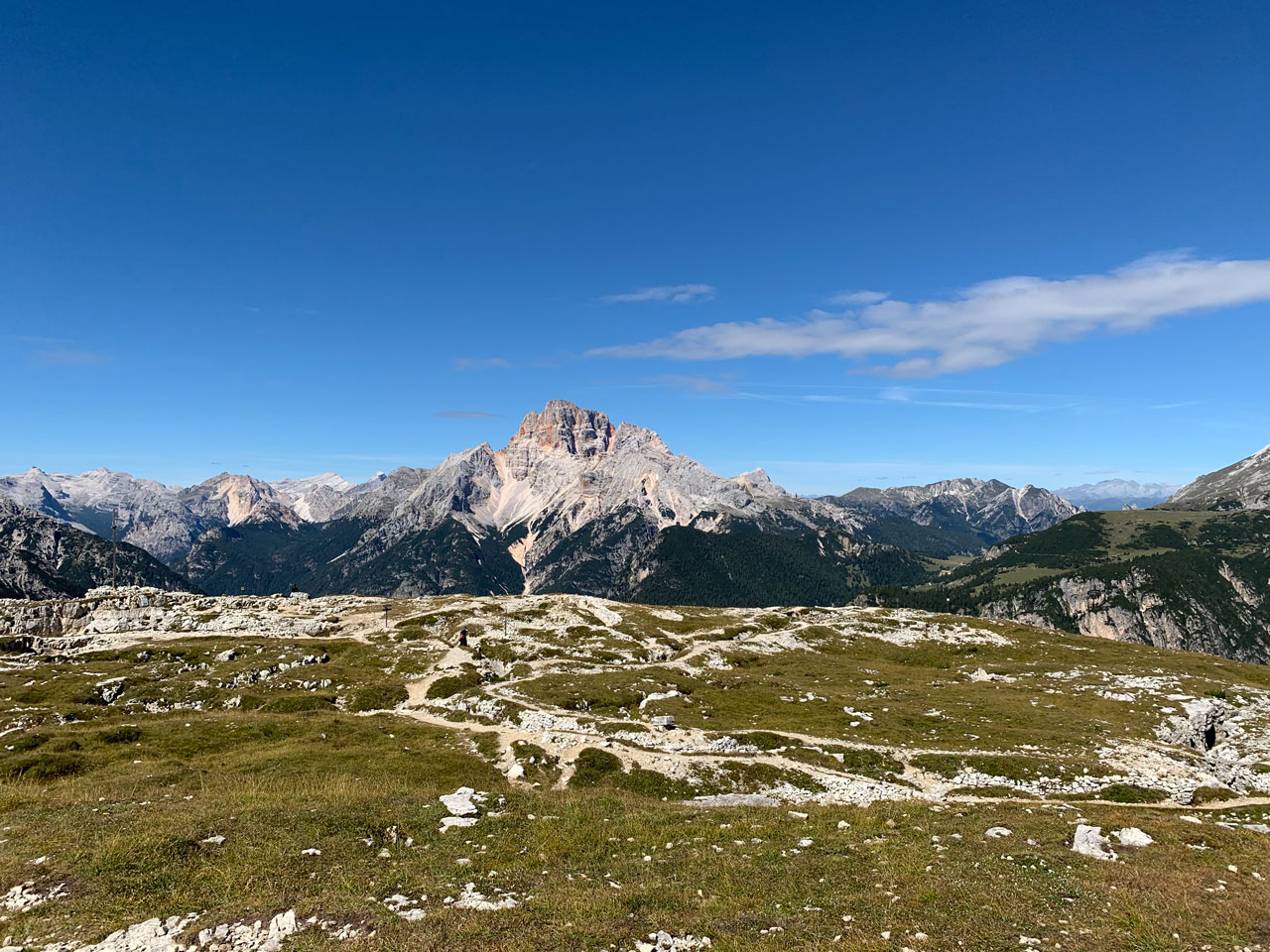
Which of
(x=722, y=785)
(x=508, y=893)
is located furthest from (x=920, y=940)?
(x=722, y=785)

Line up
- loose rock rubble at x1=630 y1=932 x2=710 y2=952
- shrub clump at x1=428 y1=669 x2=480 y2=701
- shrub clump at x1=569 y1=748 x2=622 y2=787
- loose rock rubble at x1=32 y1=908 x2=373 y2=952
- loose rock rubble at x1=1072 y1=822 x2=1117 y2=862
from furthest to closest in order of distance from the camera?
1. shrub clump at x1=428 y1=669 x2=480 y2=701
2. shrub clump at x1=569 y1=748 x2=622 y2=787
3. loose rock rubble at x1=1072 y1=822 x2=1117 y2=862
4. loose rock rubble at x1=630 y1=932 x2=710 y2=952
5. loose rock rubble at x1=32 y1=908 x2=373 y2=952

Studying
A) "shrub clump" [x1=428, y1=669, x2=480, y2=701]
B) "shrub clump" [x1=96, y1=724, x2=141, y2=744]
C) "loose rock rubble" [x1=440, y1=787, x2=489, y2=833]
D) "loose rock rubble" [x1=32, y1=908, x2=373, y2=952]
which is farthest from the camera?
"shrub clump" [x1=428, y1=669, x2=480, y2=701]

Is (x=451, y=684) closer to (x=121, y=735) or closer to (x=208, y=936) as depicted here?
(x=121, y=735)

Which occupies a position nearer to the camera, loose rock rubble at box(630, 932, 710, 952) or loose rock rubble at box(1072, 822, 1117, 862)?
loose rock rubble at box(630, 932, 710, 952)

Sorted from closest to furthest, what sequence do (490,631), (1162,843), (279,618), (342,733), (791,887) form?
1. (791,887)
2. (1162,843)
3. (342,733)
4. (490,631)
5. (279,618)

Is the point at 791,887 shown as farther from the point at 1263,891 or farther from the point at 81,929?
the point at 81,929

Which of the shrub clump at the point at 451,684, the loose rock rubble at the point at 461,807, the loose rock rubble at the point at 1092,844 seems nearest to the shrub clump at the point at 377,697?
the shrub clump at the point at 451,684

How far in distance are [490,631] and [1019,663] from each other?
103m

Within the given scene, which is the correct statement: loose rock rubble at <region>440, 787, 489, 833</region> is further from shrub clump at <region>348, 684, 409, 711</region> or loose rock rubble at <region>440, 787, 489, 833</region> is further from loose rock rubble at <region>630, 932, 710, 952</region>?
shrub clump at <region>348, 684, 409, 711</region>

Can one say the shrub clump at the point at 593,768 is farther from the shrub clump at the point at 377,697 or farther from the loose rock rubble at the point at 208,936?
the shrub clump at the point at 377,697

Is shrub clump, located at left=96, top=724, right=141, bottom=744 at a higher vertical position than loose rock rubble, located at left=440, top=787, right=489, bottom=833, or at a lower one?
lower

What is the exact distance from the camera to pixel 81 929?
17719mm

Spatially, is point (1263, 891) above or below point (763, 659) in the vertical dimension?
above

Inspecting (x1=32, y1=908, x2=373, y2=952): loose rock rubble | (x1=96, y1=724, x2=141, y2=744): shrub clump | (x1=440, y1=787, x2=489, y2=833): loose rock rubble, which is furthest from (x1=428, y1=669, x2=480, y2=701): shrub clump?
(x1=32, y1=908, x2=373, y2=952): loose rock rubble
